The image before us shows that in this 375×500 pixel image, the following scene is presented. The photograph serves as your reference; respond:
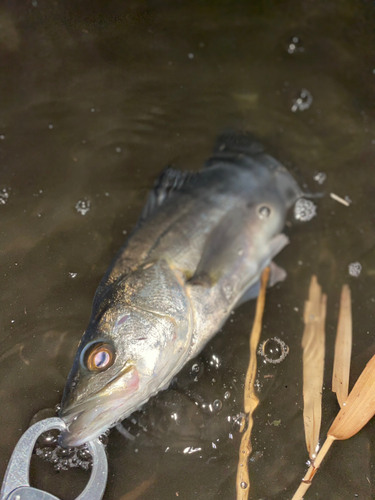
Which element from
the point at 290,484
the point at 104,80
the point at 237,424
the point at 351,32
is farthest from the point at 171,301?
the point at 351,32

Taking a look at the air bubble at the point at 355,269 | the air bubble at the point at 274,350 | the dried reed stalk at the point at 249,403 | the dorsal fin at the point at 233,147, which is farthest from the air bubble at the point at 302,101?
the air bubble at the point at 274,350

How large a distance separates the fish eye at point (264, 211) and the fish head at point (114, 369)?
1.26 meters

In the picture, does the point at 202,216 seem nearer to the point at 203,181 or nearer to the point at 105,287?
the point at 203,181

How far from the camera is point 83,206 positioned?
10.1 feet

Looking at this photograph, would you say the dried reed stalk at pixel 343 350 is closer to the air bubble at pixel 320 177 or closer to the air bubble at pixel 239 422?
the air bubble at pixel 239 422

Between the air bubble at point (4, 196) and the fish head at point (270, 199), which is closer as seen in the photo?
the air bubble at point (4, 196)

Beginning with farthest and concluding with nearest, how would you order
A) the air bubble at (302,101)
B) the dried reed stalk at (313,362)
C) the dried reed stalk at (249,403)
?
the air bubble at (302,101) → the dried reed stalk at (313,362) → the dried reed stalk at (249,403)

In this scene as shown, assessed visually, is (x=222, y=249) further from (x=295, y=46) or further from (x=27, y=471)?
(x=295, y=46)

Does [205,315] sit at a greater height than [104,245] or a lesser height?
lesser

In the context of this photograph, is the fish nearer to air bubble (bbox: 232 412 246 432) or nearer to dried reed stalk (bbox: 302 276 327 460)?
dried reed stalk (bbox: 302 276 327 460)

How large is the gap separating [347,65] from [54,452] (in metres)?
3.92

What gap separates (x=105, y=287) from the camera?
250cm

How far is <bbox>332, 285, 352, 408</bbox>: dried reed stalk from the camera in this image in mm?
2610

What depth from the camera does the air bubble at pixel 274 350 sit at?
2.72 metres
